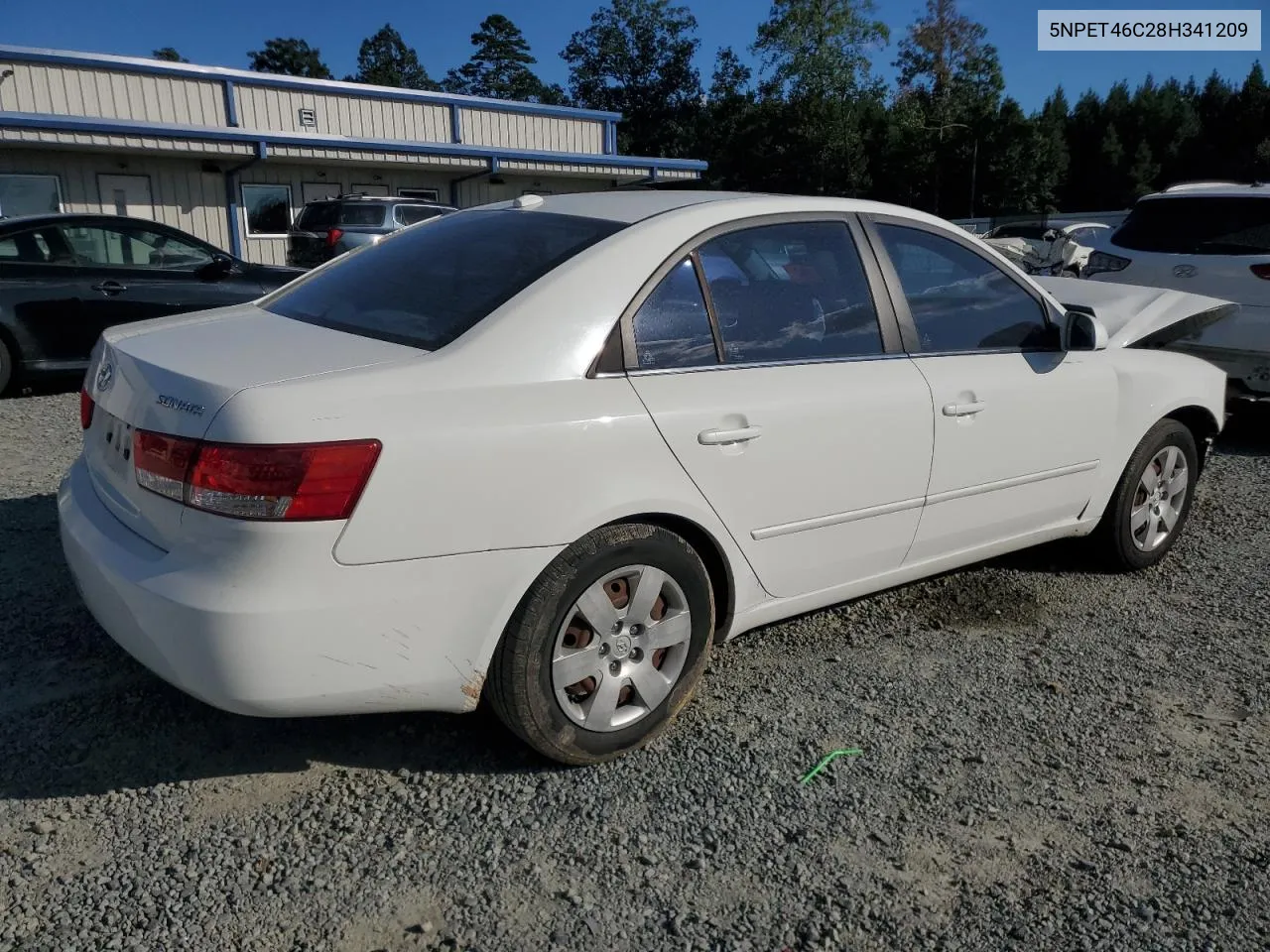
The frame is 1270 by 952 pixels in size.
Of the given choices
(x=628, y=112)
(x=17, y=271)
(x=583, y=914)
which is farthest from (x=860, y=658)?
(x=628, y=112)

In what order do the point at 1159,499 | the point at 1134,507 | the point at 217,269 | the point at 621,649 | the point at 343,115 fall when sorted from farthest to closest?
the point at 343,115, the point at 217,269, the point at 1159,499, the point at 1134,507, the point at 621,649

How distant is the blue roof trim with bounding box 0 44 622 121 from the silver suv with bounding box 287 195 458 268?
14.8ft

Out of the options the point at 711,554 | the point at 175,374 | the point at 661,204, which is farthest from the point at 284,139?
the point at 711,554

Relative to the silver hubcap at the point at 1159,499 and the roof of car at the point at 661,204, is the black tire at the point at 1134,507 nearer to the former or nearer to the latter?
the silver hubcap at the point at 1159,499

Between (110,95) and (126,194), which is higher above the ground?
(110,95)

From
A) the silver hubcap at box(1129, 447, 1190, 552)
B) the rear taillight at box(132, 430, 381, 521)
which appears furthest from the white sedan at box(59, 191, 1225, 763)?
the silver hubcap at box(1129, 447, 1190, 552)

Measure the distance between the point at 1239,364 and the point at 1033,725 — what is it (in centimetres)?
467

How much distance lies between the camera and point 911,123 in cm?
5453

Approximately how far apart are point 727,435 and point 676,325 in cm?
36

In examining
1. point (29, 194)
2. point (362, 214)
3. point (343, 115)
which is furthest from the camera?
point (343, 115)

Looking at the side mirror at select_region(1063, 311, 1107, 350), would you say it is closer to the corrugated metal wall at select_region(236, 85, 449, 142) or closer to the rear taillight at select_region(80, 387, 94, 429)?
the rear taillight at select_region(80, 387, 94, 429)

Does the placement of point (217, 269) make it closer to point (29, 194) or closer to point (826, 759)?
point (826, 759)

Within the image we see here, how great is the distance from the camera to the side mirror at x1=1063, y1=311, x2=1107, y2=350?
3861 millimetres

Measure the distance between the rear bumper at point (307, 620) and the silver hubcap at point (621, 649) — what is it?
0.77 ft
